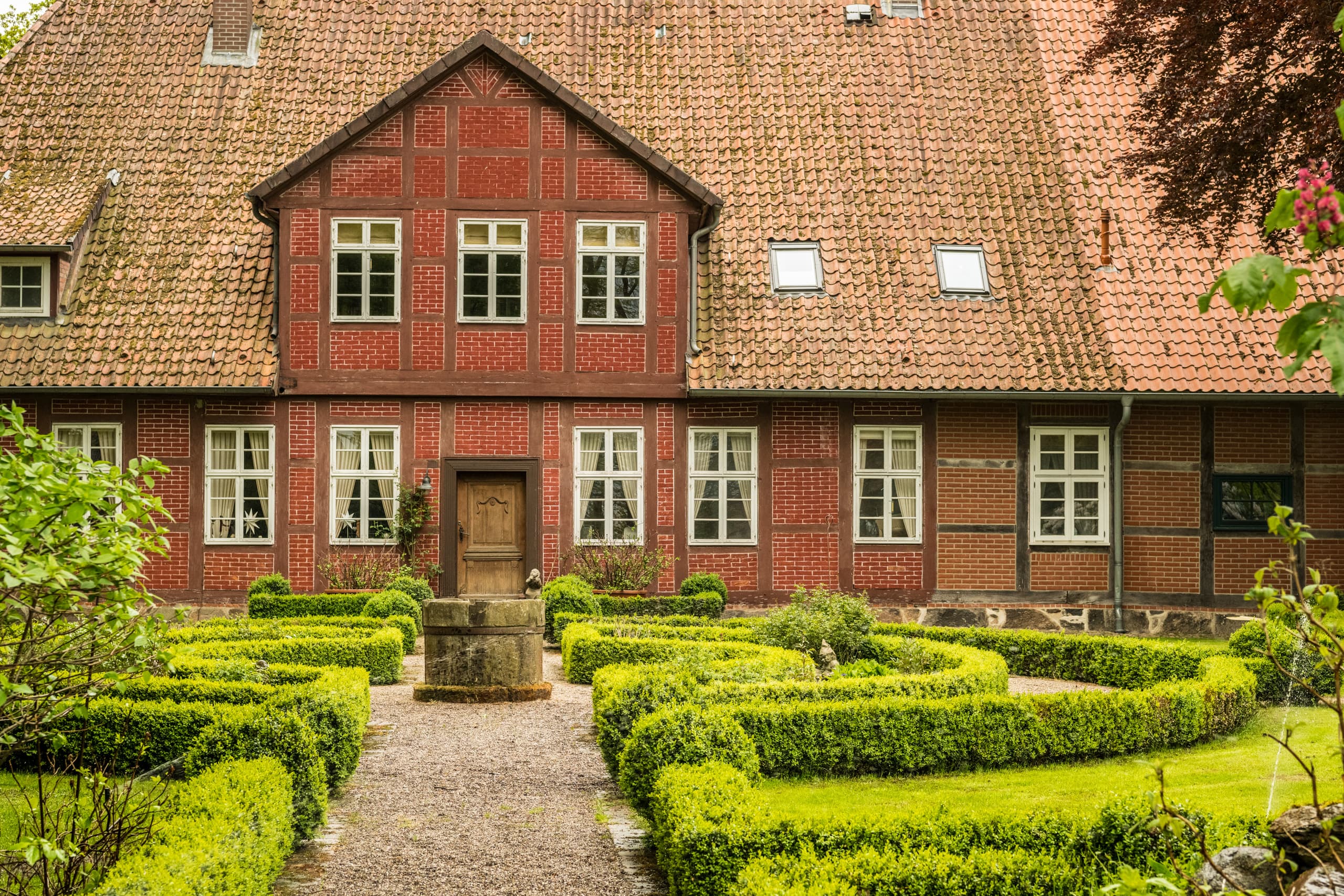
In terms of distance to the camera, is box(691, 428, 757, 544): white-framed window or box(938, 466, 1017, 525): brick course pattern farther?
box(938, 466, 1017, 525): brick course pattern

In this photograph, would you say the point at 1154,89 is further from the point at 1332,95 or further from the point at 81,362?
the point at 81,362

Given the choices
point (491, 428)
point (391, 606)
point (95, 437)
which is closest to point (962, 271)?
point (491, 428)

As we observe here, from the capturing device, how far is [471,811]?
9547 mm

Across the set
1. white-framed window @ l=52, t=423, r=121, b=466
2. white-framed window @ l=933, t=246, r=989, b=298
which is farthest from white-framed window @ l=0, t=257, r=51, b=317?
white-framed window @ l=933, t=246, r=989, b=298

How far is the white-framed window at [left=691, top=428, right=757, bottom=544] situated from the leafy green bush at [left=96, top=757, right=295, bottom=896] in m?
12.3

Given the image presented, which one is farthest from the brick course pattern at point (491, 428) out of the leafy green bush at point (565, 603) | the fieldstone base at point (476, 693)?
the fieldstone base at point (476, 693)

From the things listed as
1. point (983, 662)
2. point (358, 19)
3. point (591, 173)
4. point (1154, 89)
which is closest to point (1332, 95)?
point (1154, 89)

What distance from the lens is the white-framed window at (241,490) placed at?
66.4 feet

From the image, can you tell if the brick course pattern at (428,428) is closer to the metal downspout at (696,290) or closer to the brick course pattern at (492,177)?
the brick course pattern at (492,177)

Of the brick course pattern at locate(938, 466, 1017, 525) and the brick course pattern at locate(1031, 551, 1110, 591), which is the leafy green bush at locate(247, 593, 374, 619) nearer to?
the brick course pattern at locate(938, 466, 1017, 525)

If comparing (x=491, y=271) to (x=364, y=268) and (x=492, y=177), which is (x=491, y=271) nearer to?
(x=492, y=177)

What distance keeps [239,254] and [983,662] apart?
515 inches

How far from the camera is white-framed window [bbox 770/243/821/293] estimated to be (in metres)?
21.0

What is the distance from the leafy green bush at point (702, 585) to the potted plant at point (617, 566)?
0.47 m
